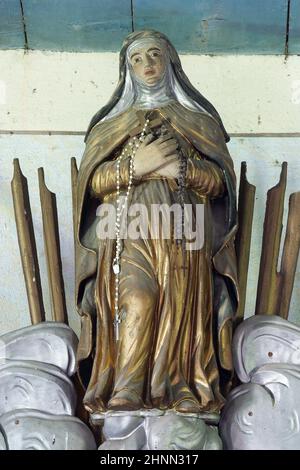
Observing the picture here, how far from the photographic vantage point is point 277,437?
11.9 feet

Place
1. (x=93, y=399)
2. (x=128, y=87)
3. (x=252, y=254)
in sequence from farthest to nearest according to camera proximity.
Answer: (x=252, y=254), (x=128, y=87), (x=93, y=399)

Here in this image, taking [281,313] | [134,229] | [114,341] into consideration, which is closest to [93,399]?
[114,341]

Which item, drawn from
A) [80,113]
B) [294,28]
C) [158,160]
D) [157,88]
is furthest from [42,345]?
[294,28]

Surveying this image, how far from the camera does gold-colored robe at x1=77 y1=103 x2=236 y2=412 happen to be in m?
3.54

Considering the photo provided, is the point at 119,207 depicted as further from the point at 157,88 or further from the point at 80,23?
the point at 80,23


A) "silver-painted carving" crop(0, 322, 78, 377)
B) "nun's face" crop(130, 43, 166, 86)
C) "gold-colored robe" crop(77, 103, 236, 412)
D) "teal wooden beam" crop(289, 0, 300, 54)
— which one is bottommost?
"silver-painted carving" crop(0, 322, 78, 377)

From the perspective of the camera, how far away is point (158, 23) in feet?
15.4

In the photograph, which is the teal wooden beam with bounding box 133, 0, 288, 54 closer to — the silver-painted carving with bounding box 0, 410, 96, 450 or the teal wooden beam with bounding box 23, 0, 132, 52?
the teal wooden beam with bounding box 23, 0, 132, 52

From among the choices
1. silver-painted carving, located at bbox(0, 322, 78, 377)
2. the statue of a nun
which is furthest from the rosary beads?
silver-painted carving, located at bbox(0, 322, 78, 377)

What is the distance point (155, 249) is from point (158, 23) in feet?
4.16

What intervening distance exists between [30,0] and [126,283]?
4.66ft

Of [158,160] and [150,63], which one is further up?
[150,63]

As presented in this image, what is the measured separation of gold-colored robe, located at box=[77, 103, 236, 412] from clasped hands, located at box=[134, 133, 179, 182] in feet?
0.08

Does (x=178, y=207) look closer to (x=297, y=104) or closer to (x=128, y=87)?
(x=128, y=87)
